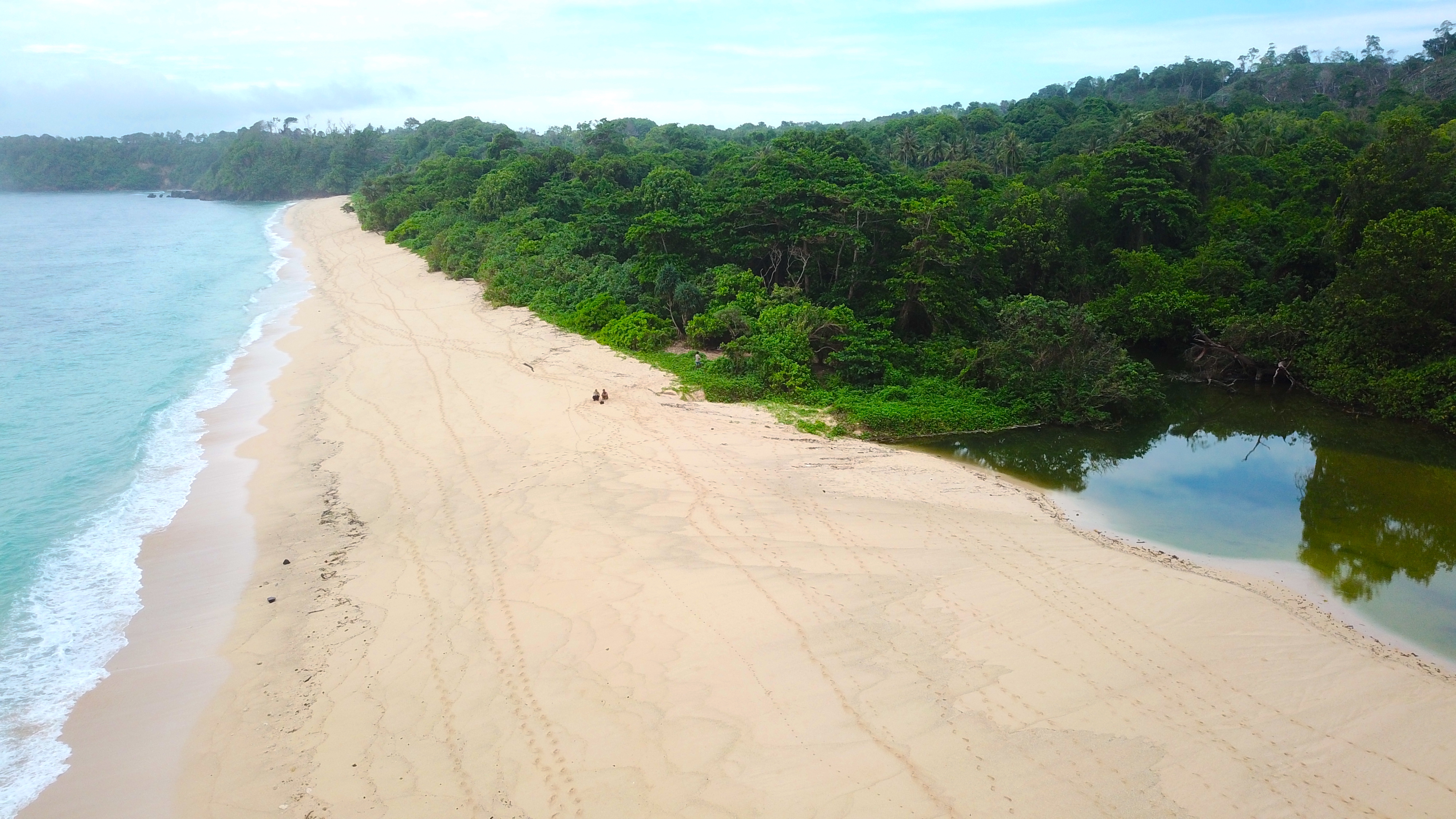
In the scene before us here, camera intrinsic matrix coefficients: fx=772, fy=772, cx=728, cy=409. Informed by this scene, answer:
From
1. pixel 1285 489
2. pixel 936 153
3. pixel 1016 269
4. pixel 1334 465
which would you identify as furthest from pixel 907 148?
pixel 1285 489

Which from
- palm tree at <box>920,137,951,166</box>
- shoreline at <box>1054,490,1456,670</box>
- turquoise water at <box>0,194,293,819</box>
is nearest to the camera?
turquoise water at <box>0,194,293,819</box>

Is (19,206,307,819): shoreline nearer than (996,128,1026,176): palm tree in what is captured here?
Yes

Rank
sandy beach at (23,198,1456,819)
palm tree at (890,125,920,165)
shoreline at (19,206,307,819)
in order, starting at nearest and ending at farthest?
sandy beach at (23,198,1456,819)
shoreline at (19,206,307,819)
palm tree at (890,125,920,165)

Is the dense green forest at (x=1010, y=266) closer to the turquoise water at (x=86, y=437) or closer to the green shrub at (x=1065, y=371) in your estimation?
the green shrub at (x=1065, y=371)

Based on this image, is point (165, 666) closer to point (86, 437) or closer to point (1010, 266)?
point (86, 437)

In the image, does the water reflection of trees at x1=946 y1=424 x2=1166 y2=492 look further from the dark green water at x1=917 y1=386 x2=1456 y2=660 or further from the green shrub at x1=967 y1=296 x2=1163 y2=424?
the green shrub at x1=967 y1=296 x2=1163 y2=424

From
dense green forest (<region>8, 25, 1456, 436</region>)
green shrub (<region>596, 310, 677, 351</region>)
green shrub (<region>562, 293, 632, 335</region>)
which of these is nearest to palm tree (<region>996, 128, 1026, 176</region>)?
dense green forest (<region>8, 25, 1456, 436</region>)

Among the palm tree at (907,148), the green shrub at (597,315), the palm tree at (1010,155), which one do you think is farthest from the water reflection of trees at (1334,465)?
the palm tree at (907,148)
